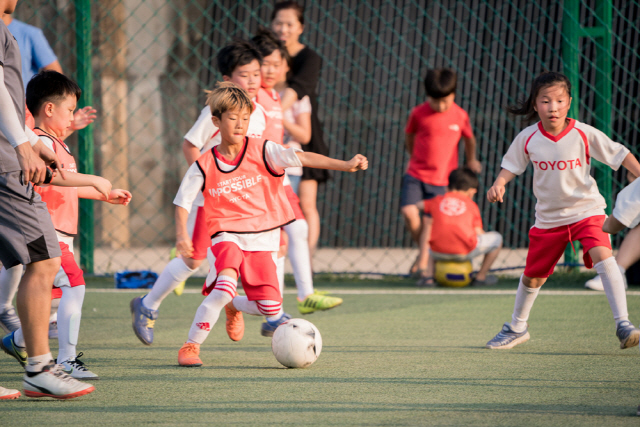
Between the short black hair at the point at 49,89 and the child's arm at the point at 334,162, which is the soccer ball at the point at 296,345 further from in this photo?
the short black hair at the point at 49,89

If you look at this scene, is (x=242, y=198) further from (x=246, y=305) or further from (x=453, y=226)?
(x=453, y=226)

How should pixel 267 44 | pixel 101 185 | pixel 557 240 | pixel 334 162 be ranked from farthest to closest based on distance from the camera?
pixel 267 44 < pixel 557 240 < pixel 334 162 < pixel 101 185

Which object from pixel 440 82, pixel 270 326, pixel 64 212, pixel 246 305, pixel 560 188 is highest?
pixel 440 82

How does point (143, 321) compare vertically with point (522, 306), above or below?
below

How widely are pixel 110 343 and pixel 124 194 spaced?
1.18m

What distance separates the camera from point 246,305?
3.39m

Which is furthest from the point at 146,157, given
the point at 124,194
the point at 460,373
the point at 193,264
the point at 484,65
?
the point at 460,373

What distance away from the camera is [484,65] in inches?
297

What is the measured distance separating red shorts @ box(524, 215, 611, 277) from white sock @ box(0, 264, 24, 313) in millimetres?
2250

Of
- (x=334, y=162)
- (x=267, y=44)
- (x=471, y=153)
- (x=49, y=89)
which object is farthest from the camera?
(x=471, y=153)

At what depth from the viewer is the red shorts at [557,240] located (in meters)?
3.39

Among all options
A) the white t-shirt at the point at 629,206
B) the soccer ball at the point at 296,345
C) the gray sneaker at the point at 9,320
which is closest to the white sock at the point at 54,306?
the gray sneaker at the point at 9,320

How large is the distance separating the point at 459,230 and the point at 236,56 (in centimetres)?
240

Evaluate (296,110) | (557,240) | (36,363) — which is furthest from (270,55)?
(36,363)
